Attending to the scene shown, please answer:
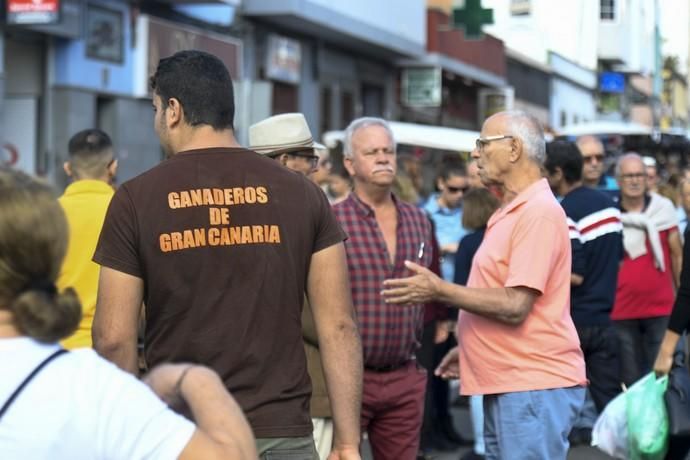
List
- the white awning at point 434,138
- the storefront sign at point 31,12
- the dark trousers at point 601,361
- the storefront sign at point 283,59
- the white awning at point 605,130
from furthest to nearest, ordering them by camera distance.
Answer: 1. the storefront sign at point 283,59
2. the white awning at point 605,130
3. the white awning at point 434,138
4. the storefront sign at point 31,12
5. the dark trousers at point 601,361

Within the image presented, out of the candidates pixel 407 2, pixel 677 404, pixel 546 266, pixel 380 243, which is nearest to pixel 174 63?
pixel 546 266

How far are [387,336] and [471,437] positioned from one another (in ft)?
15.5

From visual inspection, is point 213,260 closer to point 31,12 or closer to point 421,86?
point 31,12

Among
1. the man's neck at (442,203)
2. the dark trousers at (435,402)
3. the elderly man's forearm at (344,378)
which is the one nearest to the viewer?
the elderly man's forearm at (344,378)

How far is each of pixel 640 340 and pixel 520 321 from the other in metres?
4.99

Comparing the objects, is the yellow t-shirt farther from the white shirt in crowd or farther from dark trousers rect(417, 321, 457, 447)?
the white shirt in crowd

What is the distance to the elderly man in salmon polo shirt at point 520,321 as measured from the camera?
205 inches

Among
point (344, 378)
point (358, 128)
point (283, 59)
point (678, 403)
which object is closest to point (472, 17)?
point (283, 59)

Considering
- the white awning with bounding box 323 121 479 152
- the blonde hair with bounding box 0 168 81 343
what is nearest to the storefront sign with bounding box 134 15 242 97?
the white awning with bounding box 323 121 479 152

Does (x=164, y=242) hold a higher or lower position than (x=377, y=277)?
higher

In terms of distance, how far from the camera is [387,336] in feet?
20.7

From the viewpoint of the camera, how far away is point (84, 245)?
6.34m

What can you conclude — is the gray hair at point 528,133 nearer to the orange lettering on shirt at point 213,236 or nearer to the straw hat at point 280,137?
the straw hat at point 280,137

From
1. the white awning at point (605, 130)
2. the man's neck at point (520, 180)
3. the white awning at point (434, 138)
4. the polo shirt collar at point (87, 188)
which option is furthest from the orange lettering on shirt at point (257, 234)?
the white awning at point (605, 130)
